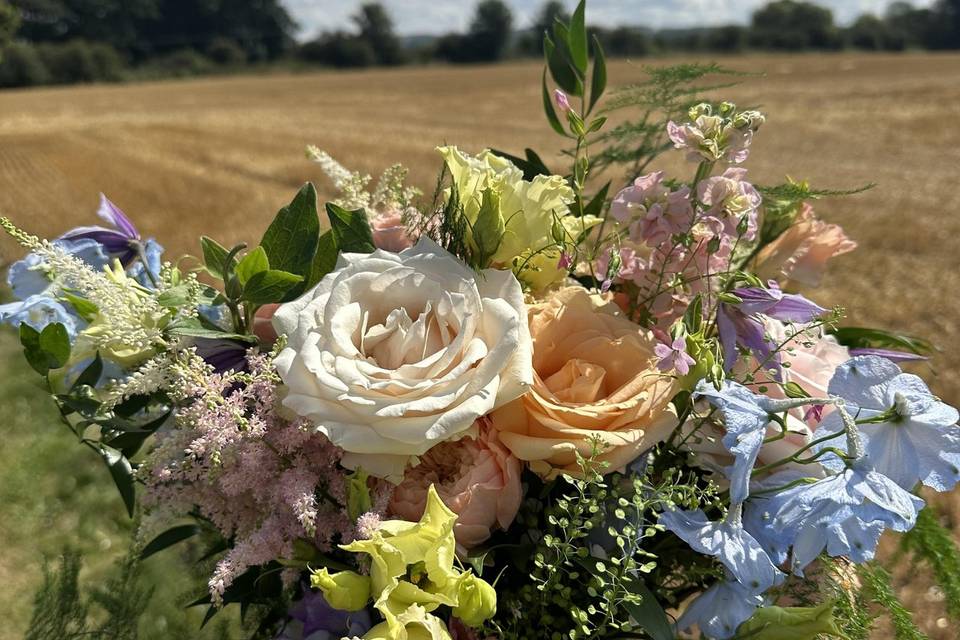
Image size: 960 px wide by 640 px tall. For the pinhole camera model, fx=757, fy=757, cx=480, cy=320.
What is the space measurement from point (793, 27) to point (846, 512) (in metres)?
38.8

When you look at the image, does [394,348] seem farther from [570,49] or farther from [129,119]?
[129,119]

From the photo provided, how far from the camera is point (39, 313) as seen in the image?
27.9 inches

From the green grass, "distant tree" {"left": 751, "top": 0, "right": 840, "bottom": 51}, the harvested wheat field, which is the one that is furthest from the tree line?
the green grass

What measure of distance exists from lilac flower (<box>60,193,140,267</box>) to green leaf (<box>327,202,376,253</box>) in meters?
0.26

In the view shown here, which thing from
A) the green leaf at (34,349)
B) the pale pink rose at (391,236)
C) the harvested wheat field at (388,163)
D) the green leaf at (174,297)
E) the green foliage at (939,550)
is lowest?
the harvested wheat field at (388,163)

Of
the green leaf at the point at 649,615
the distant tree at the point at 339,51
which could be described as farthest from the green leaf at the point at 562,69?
the distant tree at the point at 339,51

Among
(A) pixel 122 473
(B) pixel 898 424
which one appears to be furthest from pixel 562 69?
(A) pixel 122 473

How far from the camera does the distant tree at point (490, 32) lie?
35.6 meters

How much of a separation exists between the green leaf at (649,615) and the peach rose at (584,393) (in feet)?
0.35

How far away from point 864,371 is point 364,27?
4028cm

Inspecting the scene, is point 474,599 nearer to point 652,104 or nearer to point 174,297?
point 174,297

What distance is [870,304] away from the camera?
11.0 feet

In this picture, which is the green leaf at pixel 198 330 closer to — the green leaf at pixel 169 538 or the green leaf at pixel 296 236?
the green leaf at pixel 296 236

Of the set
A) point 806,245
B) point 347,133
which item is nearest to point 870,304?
point 806,245
